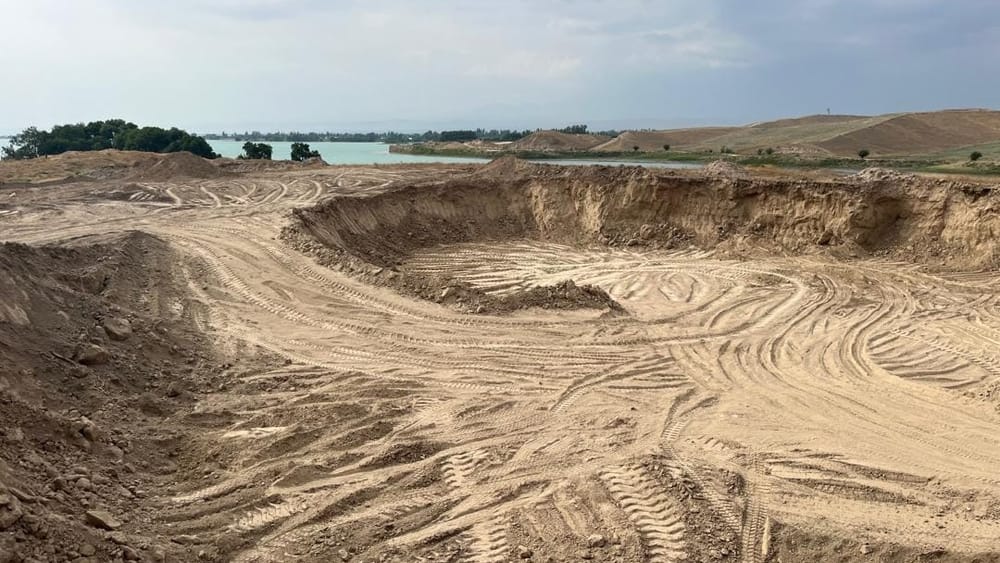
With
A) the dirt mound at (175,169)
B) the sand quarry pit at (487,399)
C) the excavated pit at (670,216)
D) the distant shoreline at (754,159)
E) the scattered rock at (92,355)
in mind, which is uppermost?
the distant shoreline at (754,159)

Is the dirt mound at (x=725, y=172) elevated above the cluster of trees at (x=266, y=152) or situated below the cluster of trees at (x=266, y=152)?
below

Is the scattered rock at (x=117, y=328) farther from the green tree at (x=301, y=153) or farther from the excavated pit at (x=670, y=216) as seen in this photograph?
the green tree at (x=301, y=153)

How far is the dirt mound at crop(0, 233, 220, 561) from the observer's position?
4520 millimetres

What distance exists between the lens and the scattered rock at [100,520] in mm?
4801

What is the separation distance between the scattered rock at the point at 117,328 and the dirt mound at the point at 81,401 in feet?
0.06

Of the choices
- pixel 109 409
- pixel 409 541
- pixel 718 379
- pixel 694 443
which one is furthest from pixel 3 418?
pixel 718 379

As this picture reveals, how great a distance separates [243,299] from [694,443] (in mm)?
8668

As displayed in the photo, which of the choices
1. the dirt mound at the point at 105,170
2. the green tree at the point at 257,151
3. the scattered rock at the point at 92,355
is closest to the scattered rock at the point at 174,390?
the scattered rock at the point at 92,355

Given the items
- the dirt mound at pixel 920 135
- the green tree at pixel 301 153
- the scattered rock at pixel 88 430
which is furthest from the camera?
the dirt mound at pixel 920 135

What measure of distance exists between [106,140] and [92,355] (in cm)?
4940

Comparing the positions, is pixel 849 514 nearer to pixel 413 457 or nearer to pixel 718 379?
pixel 718 379

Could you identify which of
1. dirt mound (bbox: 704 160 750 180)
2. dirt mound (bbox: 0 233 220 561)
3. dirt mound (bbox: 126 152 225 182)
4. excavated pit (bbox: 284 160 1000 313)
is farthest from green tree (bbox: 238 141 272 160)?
dirt mound (bbox: 0 233 220 561)

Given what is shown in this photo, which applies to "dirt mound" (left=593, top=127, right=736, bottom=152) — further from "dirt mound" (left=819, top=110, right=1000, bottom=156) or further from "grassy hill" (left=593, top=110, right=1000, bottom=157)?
"dirt mound" (left=819, top=110, right=1000, bottom=156)

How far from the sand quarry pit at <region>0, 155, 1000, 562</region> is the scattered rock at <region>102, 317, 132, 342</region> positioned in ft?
0.16
